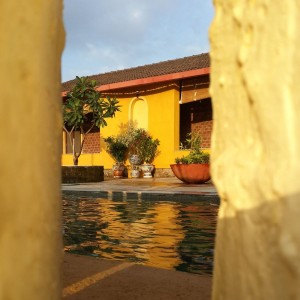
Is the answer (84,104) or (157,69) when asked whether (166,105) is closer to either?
(157,69)

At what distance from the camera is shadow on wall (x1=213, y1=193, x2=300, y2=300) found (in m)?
0.96

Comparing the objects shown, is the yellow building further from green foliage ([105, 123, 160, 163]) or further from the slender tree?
the slender tree

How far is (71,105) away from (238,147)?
14.2m

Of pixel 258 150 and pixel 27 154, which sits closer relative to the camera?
Answer: pixel 258 150

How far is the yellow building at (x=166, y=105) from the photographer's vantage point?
1516 cm

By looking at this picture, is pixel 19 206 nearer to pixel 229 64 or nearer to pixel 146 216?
pixel 229 64

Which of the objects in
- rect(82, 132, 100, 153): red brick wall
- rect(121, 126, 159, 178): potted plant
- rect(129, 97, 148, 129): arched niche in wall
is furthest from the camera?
rect(82, 132, 100, 153): red brick wall

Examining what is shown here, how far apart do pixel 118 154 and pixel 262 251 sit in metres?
15.4

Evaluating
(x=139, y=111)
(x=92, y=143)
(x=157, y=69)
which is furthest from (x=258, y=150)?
(x=92, y=143)

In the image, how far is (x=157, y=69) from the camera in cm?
1778

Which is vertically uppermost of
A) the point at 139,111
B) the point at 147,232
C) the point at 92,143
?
the point at 139,111

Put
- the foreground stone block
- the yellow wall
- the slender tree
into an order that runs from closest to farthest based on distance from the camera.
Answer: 1. the foreground stone block
2. the slender tree
3. the yellow wall

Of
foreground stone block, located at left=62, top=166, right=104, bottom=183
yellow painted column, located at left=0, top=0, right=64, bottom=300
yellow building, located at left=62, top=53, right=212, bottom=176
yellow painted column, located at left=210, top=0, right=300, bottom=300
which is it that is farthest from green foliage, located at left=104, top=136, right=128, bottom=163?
yellow painted column, located at left=210, top=0, right=300, bottom=300

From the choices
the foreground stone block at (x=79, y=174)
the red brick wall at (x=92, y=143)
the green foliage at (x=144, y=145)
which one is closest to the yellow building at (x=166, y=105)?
the green foliage at (x=144, y=145)
